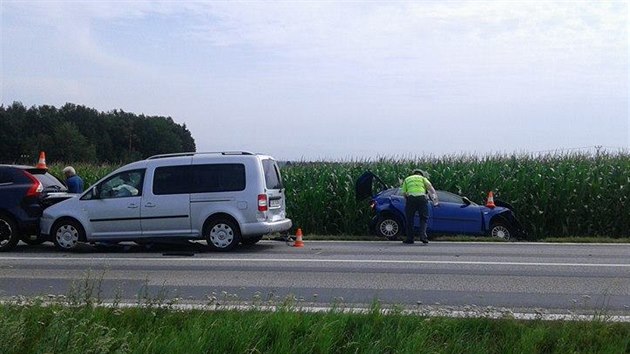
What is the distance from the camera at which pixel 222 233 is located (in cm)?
1497

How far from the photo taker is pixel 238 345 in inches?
255

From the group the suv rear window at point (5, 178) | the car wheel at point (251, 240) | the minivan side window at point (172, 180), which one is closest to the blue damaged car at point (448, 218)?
the car wheel at point (251, 240)

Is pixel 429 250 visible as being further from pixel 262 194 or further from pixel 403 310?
pixel 403 310

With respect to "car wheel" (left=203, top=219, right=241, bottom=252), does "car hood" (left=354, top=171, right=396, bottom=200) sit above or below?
above

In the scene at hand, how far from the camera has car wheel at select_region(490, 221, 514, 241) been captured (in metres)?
19.3

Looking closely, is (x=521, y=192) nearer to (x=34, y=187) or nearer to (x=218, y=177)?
(x=218, y=177)

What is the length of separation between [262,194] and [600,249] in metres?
7.15

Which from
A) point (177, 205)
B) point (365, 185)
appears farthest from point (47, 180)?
point (365, 185)

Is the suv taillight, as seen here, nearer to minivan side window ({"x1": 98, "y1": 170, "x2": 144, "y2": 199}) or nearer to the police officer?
minivan side window ({"x1": 98, "y1": 170, "x2": 144, "y2": 199})

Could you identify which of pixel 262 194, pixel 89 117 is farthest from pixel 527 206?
pixel 89 117

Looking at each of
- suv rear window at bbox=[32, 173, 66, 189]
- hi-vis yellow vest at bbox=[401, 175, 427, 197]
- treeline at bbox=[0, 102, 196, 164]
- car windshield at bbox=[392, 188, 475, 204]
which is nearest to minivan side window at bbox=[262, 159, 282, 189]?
hi-vis yellow vest at bbox=[401, 175, 427, 197]

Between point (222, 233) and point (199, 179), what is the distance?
3.69 feet

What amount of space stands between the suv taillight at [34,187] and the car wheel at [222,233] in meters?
3.55

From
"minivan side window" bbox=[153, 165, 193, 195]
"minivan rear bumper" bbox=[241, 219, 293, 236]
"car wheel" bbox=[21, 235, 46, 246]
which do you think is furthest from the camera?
"car wheel" bbox=[21, 235, 46, 246]
